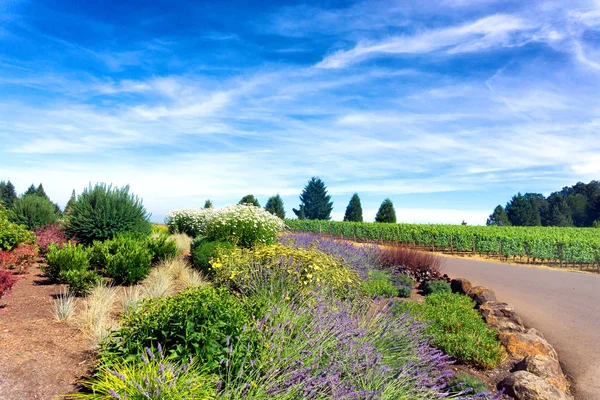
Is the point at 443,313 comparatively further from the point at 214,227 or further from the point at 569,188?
the point at 569,188

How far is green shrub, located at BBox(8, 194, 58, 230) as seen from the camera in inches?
580

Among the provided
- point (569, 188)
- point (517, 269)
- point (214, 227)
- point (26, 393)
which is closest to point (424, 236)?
point (517, 269)

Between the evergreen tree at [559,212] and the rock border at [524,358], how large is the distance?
218 feet

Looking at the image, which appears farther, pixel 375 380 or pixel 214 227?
pixel 214 227

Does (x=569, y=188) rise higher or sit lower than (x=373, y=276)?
higher

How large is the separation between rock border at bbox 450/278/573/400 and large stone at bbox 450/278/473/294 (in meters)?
0.75

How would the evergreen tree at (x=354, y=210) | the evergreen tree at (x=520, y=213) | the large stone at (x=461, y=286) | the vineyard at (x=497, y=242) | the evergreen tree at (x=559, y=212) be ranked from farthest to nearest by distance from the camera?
the evergreen tree at (x=559, y=212)
the evergreen tree at (x=520, y=213)
the evergreen tree at (x=354, y=210)
the vineyard at (x=497, y=242)
the large stone at (x=461, y=286)

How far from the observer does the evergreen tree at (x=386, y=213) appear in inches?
1404

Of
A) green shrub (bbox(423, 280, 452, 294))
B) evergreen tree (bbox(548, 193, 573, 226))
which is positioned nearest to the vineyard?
green shrub (bbox(423, 280, 452, 294))

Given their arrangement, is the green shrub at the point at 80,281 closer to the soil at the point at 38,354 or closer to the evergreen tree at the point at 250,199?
the soil at the point at 38,354

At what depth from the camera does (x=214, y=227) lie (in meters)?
12.3

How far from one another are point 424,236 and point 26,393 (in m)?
25.1

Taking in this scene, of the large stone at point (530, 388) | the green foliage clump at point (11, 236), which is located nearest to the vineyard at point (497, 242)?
the large stone at point (530, 388)

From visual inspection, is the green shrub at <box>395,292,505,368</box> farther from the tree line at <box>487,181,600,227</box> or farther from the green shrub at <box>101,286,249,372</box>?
the tree line at <box>487,181,600,227</box>
